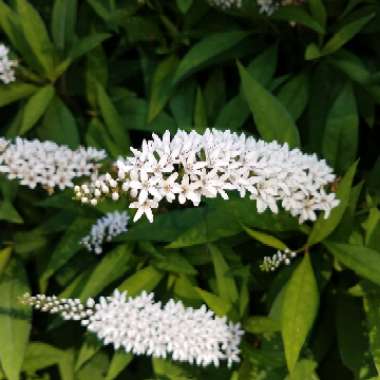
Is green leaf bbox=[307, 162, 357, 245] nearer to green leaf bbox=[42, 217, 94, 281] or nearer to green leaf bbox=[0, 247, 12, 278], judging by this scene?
green leaf bbox=[42, 217, 94, 281]

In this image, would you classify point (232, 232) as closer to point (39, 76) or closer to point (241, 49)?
point (241, 49)

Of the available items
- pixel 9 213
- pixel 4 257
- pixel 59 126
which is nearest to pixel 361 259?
pixel 9 213

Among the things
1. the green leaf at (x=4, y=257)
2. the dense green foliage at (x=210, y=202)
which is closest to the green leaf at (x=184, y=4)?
the dense green foliage at (x=210, y=202)

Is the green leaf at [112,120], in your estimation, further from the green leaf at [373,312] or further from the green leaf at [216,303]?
the green leaf at [373,312]

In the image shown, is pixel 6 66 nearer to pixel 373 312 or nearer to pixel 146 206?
pixel 146 206

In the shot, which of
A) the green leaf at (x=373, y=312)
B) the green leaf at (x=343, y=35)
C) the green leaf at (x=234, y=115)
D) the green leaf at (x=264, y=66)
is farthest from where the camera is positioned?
the green leaf at (x=264, y=66)

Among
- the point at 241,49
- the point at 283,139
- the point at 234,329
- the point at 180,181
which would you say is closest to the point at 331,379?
the point at 234,329

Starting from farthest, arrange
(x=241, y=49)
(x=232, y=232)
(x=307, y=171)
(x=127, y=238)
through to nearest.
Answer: (x=241, y=49), (x=127, y=238), (x=232, y=232), (x=307, y=171)
